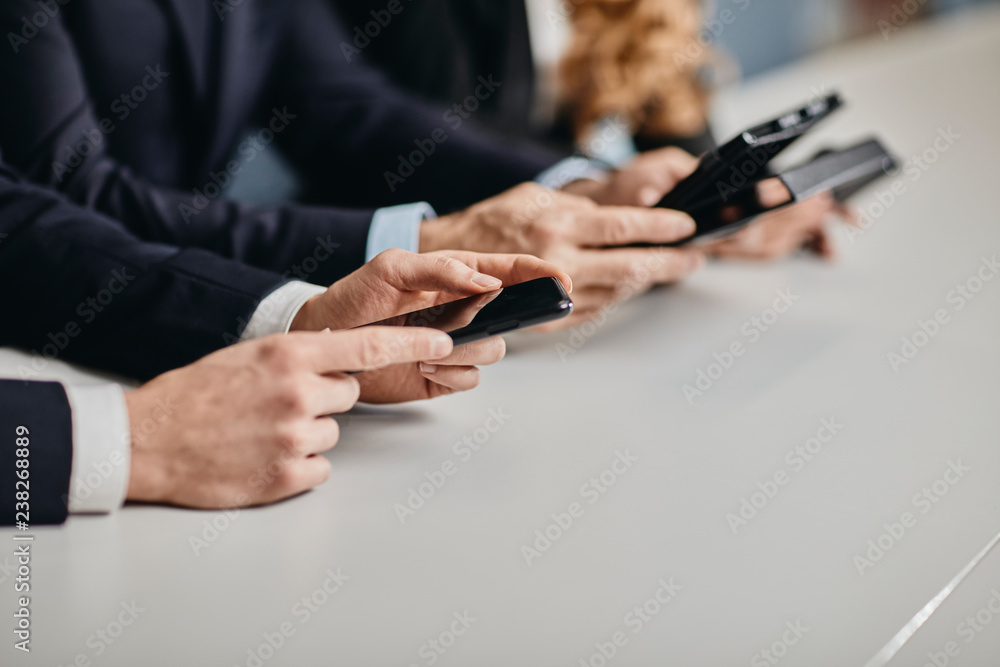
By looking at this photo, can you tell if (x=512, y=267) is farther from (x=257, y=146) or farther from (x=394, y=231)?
(x=257, y=146)

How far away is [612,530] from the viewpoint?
46cm

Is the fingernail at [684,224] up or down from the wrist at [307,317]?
up

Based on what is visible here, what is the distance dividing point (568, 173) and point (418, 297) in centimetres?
45

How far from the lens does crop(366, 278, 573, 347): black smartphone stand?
0.45 m

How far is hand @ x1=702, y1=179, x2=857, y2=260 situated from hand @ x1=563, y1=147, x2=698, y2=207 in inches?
4.1

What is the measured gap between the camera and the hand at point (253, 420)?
17.8 inches

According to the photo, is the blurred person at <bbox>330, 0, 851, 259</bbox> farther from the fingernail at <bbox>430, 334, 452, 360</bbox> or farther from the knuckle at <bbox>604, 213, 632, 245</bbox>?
the fingernail at <bbox>430, 334, 452, 360</bbox>

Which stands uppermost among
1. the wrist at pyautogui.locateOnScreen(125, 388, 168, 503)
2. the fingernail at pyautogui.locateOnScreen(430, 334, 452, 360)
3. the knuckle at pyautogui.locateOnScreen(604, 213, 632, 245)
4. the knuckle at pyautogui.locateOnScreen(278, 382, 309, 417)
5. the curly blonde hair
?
the curly blonde hair

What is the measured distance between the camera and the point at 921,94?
1572mm

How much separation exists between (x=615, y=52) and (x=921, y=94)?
30.4 inches

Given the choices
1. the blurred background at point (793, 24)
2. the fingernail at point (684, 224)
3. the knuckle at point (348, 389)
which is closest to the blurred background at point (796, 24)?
the blurred background at point (793, 24)

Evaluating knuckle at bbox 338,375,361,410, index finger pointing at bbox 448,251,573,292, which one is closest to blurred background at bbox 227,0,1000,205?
index finger pointing at bbox 448,251,573,292

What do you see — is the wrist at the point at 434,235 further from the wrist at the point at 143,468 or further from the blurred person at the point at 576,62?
the blurred person at the point at 576,62

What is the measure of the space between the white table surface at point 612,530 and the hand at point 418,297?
0.11 feet
